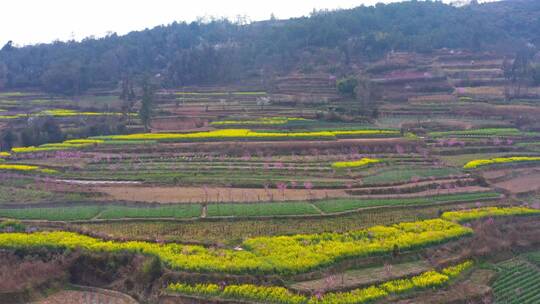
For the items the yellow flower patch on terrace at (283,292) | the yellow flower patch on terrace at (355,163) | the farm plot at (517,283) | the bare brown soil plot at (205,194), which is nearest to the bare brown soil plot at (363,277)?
the yellow flower patch on terrace at (283,292)

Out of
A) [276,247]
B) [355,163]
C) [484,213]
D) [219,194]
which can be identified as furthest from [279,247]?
[355,163]

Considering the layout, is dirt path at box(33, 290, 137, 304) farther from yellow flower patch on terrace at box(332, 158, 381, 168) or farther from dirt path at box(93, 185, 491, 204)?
yellow flower patch on terrace at box(332, 158, 381, 168)

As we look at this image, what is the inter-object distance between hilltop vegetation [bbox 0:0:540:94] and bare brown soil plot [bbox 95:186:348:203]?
138ft

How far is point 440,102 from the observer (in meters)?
53.4

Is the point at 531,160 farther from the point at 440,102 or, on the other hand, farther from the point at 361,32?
the point at 361,32

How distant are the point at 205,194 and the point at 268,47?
56.9m

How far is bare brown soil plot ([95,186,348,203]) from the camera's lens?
1060 inches

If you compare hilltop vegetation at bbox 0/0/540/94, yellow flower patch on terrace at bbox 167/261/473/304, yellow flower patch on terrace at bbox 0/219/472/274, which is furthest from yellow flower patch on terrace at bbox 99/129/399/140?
hilltop vegetation at bbox 0/0/540/94

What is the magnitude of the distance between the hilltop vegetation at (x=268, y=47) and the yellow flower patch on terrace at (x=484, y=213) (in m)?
43.5

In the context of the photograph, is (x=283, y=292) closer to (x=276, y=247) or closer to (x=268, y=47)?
(x=276, y=247)

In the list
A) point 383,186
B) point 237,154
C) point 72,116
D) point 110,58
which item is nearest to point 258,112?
point 237,154

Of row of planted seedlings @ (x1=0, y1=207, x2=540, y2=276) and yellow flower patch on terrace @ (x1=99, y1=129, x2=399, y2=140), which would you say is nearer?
row of planted seedlings @ (x1=0, y1=207, x2=540, y2=276)

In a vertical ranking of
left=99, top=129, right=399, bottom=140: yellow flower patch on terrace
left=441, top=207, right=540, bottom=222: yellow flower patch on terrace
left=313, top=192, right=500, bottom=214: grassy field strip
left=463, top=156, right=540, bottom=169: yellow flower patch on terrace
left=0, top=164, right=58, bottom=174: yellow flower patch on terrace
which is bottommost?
left=441, top=207, right=540, bottom=222: yellow flower patch on terrace

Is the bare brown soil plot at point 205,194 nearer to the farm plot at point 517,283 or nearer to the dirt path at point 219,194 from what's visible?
the dirt path at point 219,194
